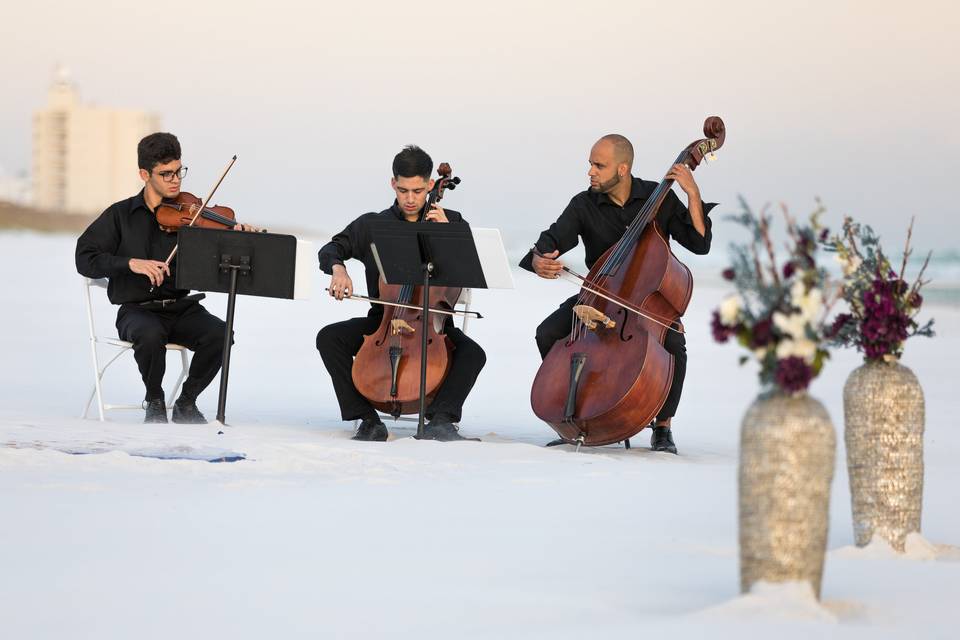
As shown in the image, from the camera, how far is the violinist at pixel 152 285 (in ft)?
16.8

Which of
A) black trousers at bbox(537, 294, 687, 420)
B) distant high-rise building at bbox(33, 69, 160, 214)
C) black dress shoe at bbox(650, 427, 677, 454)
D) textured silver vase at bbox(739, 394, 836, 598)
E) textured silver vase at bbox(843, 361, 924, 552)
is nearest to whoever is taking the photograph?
textured silver vase at bbox(739, 394, 836, 598)

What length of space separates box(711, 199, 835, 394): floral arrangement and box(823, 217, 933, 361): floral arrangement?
49cm

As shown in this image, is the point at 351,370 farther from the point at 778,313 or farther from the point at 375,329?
the point at 778,313

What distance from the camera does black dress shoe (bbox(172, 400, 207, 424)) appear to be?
5094 mm

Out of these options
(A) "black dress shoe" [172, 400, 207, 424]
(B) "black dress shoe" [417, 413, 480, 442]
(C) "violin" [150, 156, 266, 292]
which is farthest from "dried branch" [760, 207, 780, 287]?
(A) "black dress shoe" [172, 400, 207, 424]

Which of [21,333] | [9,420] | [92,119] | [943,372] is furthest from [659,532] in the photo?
[92,119]

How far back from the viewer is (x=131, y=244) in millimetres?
5273

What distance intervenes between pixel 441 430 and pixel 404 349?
0.31 metres

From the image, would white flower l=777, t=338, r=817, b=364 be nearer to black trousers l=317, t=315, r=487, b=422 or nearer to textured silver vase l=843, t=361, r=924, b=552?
textured silver vase l=843, t=361, r=924, b=552

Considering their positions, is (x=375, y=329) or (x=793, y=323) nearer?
(x=793, y=323)

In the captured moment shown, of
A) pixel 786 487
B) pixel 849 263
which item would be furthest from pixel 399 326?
pixel 786 487

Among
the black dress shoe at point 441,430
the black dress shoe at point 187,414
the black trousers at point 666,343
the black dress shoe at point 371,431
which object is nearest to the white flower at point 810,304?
the black trousers at point 666,343

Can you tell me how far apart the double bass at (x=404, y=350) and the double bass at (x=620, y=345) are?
1.39ft

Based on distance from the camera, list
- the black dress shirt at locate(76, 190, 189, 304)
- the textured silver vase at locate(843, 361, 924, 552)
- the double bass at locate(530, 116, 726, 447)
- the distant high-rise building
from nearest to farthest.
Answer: the textured silver vase at locate(843, 361, 924, 552) → the double bass at locate(530, 116, 726, 447) → the black dress shirt at locate(76, 190, 189, 304) → the distant high-rise building
